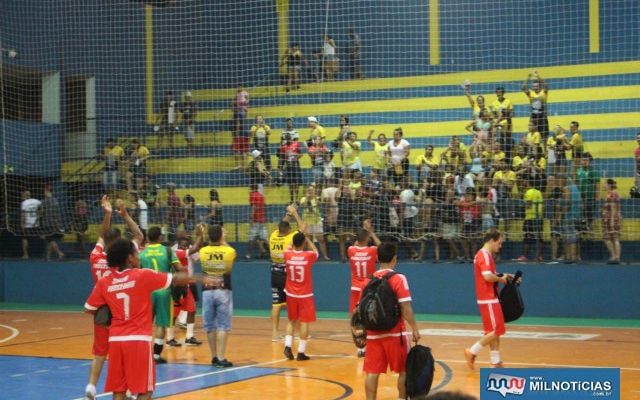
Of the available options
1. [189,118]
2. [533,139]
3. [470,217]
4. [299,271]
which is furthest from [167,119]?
[299,271]

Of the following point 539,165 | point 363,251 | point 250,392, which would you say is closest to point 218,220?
point 539,165

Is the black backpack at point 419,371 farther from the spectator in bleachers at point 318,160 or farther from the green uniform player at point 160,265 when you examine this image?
the spectator in bleachers at point 318,160

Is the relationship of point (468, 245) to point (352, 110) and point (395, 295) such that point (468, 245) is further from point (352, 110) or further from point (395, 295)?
point (395, 295)

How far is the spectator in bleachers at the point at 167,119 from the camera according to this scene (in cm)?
3016

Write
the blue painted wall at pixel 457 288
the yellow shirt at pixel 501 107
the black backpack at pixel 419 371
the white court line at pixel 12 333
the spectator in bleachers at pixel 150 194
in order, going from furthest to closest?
the spectator in bleachers at pixel 150 194
the yellow shirt at pixel 501 107
the blue painted wall at pixel 457 288
the white court line at pixel 12 333
the black backpack at pixel 419 371

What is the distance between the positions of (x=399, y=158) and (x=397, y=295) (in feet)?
49.1

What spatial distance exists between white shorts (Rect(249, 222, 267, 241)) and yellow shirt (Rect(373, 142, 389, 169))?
347cm

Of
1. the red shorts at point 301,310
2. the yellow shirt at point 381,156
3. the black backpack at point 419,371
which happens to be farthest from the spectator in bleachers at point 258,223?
the black backpack at point 419,371

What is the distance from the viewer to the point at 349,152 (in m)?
26.2

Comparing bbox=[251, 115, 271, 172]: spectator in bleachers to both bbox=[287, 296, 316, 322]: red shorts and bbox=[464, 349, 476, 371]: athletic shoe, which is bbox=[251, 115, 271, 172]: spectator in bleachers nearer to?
bbox=[287, 296, 316, 322]: red shorts

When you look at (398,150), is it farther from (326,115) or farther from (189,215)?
(189,215)

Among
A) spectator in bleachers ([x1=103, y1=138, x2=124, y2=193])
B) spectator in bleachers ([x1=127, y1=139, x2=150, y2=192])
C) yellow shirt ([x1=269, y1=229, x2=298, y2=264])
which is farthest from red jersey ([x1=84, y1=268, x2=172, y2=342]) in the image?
spectator in bleachers ([x1=103, y1=138, x2=124, y2=193])

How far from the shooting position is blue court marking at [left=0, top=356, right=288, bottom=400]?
42.3 ft

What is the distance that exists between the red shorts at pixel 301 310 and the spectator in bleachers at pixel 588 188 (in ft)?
28.6
